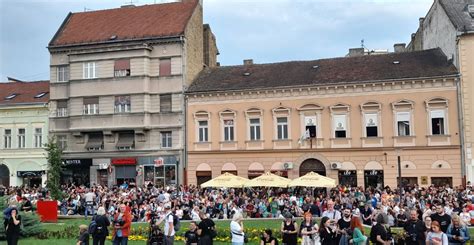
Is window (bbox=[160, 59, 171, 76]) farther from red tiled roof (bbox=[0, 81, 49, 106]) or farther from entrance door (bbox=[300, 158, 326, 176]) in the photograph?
entrance door (bbox=[300, 158, 326, 176])

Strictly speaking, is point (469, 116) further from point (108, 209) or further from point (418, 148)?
point (108, 209)

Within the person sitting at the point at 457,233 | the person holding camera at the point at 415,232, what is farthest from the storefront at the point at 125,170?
the person sitting at the point at 457,233

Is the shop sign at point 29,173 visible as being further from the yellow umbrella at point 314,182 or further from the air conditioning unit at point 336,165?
the yellow umbrella at point 314,182

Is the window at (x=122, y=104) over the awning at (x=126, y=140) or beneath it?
over

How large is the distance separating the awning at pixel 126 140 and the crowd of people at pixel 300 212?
319 inches

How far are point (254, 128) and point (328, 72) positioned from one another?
6829 millimetres

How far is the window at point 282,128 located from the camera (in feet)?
125

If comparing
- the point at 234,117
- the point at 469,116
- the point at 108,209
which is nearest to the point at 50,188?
the point at 108,209

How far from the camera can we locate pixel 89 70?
4197 centimetres

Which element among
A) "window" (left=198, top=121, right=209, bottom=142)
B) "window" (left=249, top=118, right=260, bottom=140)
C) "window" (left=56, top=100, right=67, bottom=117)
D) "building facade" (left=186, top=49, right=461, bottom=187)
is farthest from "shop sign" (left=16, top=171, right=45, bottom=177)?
"window" (left=249, top=118, right=260, bottom=140)

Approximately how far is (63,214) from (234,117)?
15.1 meters

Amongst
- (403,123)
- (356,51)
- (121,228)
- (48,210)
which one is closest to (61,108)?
(48,210)

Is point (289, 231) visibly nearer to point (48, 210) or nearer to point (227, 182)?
point (227, 182)

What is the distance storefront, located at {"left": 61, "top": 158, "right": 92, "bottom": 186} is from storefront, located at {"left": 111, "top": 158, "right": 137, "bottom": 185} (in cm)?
239
